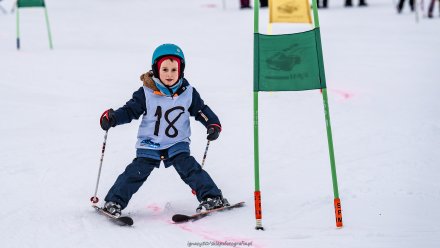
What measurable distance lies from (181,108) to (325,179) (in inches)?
67.9

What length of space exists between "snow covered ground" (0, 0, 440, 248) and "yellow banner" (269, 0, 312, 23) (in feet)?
3.70

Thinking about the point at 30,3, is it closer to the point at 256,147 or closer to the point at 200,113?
the point at 200,113

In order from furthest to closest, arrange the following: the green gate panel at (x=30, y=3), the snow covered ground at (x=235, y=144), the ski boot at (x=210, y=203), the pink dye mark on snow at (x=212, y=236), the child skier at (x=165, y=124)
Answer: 1. the green gate panel at (x=30, y=3)
2. the ski boot at (x=210, y=203)
3. the child skier at (x=165, y=124)
4. the snow covered ground at (x=235, y=144)
5. the pink dye mark on snow at (x=212, y=236)

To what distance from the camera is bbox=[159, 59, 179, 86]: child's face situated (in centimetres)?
465

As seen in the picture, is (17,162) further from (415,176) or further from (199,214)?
(415,176)

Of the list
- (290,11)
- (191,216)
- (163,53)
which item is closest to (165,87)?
(163,53)

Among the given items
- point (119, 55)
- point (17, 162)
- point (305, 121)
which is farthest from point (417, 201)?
point (119, 55)

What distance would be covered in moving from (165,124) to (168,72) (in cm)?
40

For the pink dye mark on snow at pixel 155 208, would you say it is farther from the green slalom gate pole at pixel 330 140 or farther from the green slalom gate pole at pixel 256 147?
the green slalom gate pole at pixel 330 140

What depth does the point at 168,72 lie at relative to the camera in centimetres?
465

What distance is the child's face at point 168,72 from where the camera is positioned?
4652 millimetres

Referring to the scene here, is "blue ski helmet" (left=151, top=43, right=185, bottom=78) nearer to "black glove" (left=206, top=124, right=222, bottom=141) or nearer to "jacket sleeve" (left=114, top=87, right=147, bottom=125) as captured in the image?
"jacket sleeve" (left=114, top=87, right=147, bottom=125)

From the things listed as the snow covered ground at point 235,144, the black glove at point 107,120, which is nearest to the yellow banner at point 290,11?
the snow covered ground at point 235,144

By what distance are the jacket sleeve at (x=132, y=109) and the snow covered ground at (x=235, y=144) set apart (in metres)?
0.76
